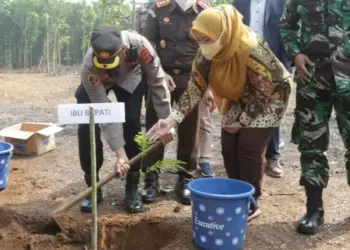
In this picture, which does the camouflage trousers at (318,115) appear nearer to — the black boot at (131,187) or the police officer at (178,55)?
the police officer at (178,55)

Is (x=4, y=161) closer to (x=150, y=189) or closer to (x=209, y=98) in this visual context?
(x=150, y=189)

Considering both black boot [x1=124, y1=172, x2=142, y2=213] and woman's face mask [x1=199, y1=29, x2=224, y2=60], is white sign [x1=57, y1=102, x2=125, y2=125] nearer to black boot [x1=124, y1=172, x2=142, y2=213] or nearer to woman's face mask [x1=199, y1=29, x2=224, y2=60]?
woman's face mask [x1=199, y1=29, x2=224, y2=60]

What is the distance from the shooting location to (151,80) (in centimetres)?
325

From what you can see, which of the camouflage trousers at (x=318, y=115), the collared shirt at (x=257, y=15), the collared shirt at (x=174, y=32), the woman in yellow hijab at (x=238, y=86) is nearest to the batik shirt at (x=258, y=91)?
the woman in yellow hijab at (x=238, y=86)

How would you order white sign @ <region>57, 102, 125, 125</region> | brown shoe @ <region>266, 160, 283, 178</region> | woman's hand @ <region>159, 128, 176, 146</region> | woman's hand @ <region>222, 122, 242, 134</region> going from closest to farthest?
1. white sign @ <region>57, 102, 125, 125</region>
2. woman's hand @ <region>159, 128, 176, 146</region>
3. woman's hand @ <region>222, 122, 242, 134</region>
4. brown shoe @ <region>266, 160, 283, 178</region>

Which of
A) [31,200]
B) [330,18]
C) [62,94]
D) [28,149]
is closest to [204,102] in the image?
[330,18]

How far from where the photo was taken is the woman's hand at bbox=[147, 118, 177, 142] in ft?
9.52

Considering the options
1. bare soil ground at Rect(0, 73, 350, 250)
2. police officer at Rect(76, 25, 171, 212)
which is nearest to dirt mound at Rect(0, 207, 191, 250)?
bare soil ground at Rect(0, 73, 350, 250)

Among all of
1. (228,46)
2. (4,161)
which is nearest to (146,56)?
(228,46)

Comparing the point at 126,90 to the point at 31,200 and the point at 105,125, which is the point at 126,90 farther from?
the point at 31,200

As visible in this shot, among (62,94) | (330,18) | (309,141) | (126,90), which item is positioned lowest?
(62,94)

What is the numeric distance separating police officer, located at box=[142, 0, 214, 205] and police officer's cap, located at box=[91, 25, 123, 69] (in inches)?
33.0

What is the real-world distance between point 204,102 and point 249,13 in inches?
37.7

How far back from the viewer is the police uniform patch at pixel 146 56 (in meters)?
3.14
